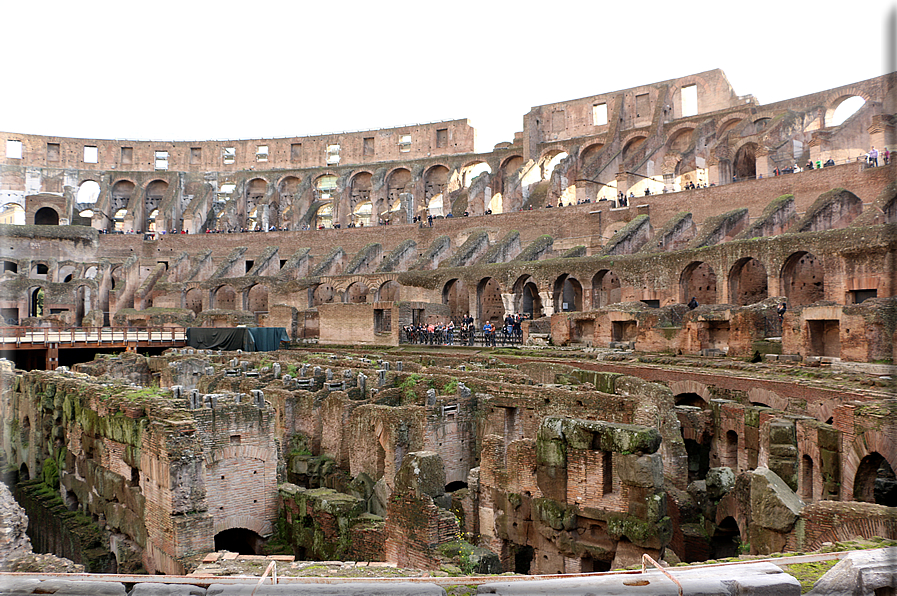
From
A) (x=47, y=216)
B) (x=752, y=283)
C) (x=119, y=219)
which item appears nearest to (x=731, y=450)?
(x=752, y=283)

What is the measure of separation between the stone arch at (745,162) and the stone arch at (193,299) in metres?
37.3

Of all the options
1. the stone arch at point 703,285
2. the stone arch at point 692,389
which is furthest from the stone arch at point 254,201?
the stone arch at point 692,389

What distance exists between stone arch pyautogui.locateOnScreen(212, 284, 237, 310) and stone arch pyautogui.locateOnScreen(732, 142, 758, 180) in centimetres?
3630

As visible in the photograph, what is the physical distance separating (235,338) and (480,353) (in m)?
14.5

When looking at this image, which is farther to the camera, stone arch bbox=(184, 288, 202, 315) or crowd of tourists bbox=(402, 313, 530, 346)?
stone arch bbox=(184, 288, 202, 315)

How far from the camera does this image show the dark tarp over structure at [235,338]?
3366 cm

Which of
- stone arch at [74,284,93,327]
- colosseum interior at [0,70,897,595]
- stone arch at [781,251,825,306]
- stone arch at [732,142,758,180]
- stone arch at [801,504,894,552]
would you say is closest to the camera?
stone arch at [801,504,894,552]

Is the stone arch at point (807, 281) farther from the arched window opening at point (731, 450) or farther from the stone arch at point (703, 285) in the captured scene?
the arched window opening at point (731, 450)

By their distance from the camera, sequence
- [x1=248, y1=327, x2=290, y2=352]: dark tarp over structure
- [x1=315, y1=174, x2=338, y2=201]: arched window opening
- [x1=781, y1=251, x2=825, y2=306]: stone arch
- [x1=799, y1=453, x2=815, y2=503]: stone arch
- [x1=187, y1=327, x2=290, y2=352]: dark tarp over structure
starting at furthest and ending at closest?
[x1=315, y1=174, x2=338, y2=201]: arched window opening, [x1=248, y1=327, x2=290, y2=352]: dark tarp over structure, [x1=187, y1=327, x2=290, y2=352]: dark tarp over structure, [x1=781, y1=251, x2=825, y2=306]: stone arch, [x1=799, y1=453, x2=815, y2=503]: stone arch

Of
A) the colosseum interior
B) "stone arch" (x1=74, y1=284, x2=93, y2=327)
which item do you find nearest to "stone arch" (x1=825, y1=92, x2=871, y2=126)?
the colosseum interior

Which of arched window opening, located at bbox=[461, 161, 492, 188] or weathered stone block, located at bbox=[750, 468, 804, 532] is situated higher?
arched window opening, located at bbox=[461, 161, 492, 188]

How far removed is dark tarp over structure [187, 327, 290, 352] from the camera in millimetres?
33656

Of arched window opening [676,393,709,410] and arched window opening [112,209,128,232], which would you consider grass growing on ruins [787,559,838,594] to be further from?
arched window opening [112,209,128,232]

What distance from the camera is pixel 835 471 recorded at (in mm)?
10477
